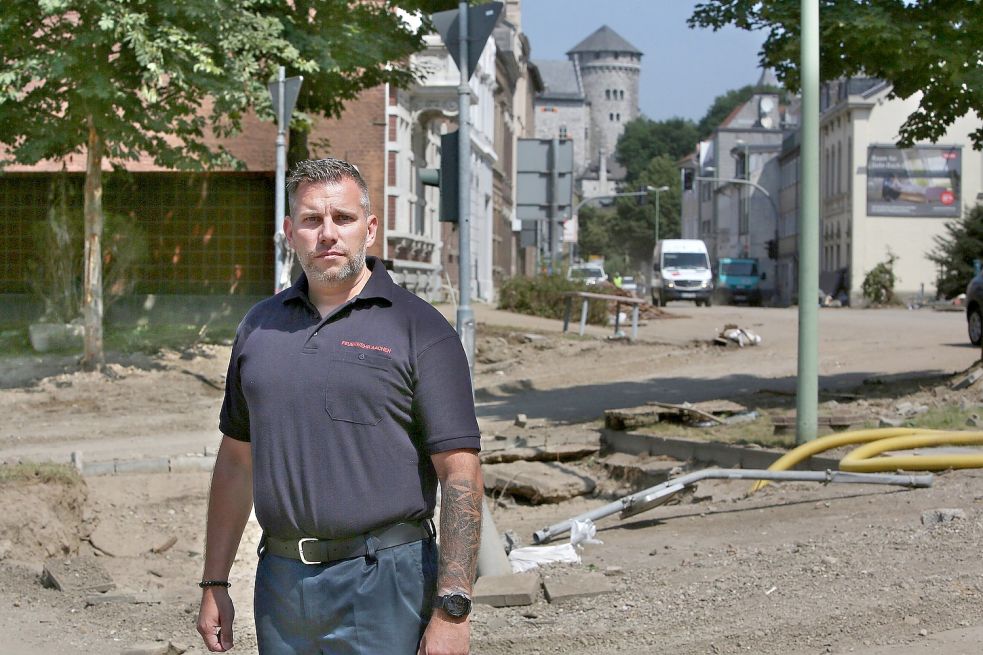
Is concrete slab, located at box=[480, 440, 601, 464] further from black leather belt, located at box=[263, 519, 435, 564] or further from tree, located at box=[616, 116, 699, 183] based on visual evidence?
tree, located at box=[616, 116, 699, 183]

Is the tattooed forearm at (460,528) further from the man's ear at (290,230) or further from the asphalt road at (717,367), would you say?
the asphalt road at (717,367)

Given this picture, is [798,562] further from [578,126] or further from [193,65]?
[578,126]

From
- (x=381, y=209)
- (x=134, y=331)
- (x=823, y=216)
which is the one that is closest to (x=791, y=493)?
(x=134, y=331)

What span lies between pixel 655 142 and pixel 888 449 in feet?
548

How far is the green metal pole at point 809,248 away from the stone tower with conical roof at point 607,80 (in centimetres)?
17426

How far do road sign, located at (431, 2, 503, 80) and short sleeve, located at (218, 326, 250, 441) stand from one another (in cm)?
522

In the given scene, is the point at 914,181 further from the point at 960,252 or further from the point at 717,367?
the point at 717,367

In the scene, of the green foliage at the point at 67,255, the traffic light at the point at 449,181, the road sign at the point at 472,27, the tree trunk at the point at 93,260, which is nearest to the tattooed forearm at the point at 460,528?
the traffic light at the point at 449,181

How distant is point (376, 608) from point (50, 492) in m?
7.71

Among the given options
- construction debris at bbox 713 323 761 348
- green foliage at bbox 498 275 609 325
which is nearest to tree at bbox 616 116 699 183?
green foliage at bbox 498 275 609 325

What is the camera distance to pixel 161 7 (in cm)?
1742

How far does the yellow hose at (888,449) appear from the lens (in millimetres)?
9492

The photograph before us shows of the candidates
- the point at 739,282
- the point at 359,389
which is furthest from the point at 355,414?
the point at 739,282

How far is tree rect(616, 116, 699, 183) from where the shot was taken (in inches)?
6816
